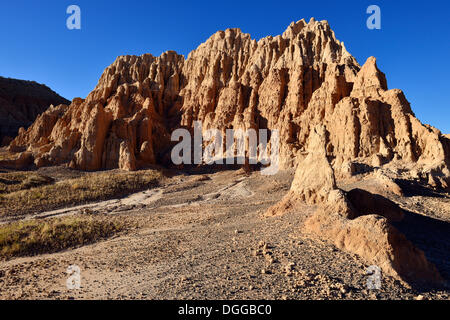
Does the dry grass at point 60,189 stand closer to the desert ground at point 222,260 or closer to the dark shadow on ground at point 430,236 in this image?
the desert ground at point 222,260

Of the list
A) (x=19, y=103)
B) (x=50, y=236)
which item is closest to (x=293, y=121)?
(x=50, y=236)

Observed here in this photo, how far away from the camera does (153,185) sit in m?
33.2

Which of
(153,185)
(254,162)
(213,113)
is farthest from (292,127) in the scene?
(153,185)

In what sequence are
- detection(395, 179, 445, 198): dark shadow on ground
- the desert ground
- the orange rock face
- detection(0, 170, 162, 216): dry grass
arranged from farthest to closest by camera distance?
the orange rock face → detection(0, 170, 162, 216): dry grass → detection(395, 179, 445, 198): dark shadow on ground → the desert ground

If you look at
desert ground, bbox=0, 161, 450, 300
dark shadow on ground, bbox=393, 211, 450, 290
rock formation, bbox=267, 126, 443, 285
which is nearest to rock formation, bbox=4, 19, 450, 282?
rock formation, bbox=267, 126, 443, 285

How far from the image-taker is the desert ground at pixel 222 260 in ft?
21.7

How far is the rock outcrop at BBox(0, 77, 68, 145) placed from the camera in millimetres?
68950

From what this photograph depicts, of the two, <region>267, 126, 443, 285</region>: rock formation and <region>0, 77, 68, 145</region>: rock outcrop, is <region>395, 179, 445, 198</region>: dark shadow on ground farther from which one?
<region>0, 77, 68, 145</region>: rock outcrop

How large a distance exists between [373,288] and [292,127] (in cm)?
3675

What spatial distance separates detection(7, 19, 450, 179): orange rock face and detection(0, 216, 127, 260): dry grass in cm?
1988

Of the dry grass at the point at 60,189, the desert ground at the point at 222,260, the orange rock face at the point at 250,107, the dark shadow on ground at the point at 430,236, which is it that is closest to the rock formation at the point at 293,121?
the orange rock face at the point at 250,107

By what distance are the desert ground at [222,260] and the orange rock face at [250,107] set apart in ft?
34.9

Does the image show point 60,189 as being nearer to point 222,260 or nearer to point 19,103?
point 222,260

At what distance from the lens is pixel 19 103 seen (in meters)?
79.8
